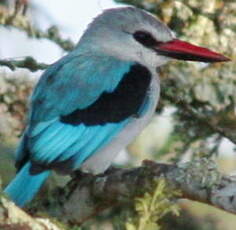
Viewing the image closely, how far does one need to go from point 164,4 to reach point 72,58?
0.57 meters

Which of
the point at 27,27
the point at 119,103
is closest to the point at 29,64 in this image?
the point at 27,27

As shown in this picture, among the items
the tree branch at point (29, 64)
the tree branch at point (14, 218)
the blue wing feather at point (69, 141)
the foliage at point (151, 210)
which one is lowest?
the blue wing feather at point (69, 141)

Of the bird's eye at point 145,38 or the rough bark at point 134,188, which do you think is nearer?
the rough bark at point 134,188

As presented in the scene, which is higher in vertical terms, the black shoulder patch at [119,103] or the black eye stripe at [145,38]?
the black eye stripe at [145,38]

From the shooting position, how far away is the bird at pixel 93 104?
3.50 meters

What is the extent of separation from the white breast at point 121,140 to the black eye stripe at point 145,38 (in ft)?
0.81

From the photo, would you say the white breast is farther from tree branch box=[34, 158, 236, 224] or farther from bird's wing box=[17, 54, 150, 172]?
tree branch box=[34, 158, 236, 224]

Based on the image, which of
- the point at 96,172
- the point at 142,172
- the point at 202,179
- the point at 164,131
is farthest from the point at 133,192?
the point at 164,131

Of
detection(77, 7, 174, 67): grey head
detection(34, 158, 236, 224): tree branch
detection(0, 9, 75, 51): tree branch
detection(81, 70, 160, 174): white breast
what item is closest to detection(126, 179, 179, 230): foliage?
detection(34, 158, 236, 224): tree branch

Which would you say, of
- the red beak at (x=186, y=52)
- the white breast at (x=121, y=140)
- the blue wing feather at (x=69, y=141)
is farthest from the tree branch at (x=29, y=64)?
the red beak at (x=186, y=52)

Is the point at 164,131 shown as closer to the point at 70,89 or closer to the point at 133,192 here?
the point at 70,89

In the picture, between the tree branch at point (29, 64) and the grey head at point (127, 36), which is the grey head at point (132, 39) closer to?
the grey head at point (127, 36)

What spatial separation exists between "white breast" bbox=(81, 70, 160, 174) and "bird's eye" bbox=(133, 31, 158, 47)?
25cm

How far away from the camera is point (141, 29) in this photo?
169 inches
